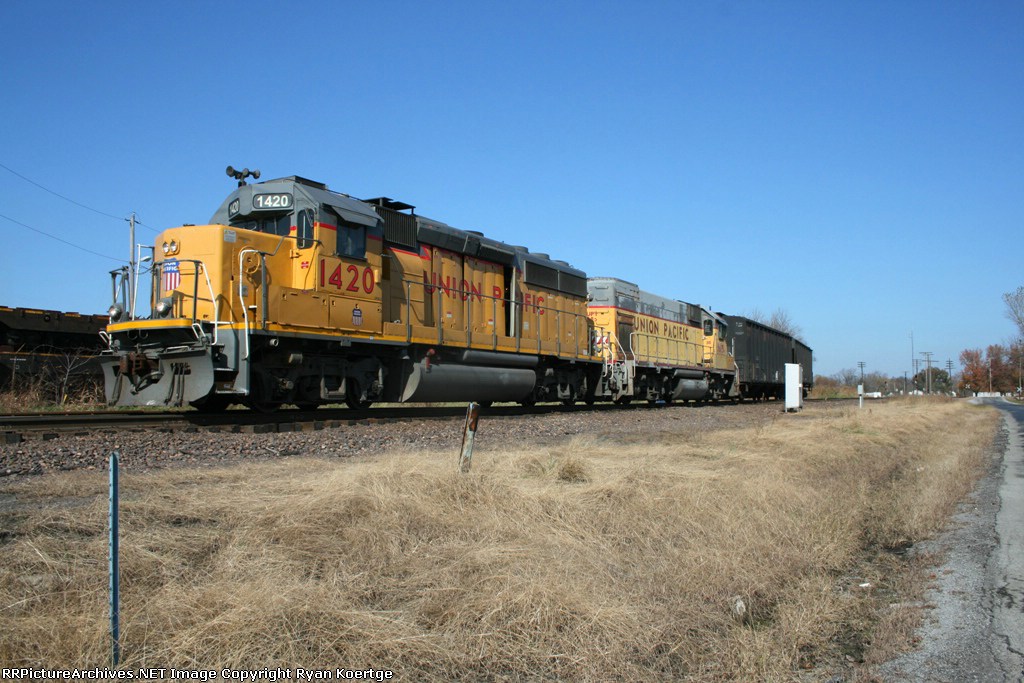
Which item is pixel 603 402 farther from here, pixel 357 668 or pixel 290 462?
pixel 357 668

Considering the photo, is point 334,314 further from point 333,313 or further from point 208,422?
point 208,422

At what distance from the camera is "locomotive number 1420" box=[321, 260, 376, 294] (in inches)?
447

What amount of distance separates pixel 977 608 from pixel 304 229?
9.58m

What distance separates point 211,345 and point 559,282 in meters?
9.64

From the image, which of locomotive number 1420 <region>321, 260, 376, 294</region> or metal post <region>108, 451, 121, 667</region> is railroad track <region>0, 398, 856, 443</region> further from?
metal post <region>108, 451, 121, 667</region>

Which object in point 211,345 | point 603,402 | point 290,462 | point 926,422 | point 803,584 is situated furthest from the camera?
point 603,402

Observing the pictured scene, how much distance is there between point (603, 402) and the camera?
2345 cm

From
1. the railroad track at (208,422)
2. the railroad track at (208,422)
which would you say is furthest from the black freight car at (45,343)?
the railroad track at (208,422)

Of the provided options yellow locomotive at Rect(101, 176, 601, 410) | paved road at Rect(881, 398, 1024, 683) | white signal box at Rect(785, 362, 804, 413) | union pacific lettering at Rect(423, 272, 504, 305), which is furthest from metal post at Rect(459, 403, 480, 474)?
white signal box at Rect(785, 362, 804, 413)

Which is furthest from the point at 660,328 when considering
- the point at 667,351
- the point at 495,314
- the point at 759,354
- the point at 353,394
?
the point at 353,394

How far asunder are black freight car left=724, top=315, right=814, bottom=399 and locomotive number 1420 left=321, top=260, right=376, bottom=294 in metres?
20.8

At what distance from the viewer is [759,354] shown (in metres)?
32.7

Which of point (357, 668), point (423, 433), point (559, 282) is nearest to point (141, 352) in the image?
point (423, 433)

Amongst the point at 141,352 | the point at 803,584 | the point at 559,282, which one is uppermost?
the point at 559,282
